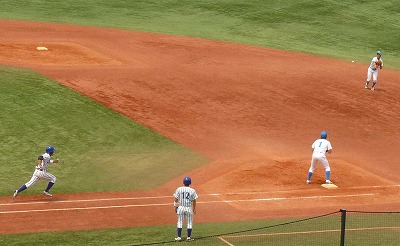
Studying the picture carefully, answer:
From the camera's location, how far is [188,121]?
1388 inches

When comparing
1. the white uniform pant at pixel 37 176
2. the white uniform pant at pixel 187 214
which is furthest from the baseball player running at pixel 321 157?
the white uniform pant at pixel 37 176

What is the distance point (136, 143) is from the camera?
3259 centimetres

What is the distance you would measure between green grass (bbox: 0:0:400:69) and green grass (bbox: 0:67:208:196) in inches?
648

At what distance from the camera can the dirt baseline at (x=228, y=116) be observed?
86.8 feet

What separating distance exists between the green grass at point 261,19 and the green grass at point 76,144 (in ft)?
54.0

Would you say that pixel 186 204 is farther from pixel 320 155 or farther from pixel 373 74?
pixel 373 74

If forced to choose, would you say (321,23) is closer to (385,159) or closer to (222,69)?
(222,69)

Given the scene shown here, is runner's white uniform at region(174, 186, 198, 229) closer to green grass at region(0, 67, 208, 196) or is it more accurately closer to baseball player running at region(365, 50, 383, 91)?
green grass at region(0, 67, 208, 196)

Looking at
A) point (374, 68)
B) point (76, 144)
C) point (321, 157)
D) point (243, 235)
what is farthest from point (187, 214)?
point (374, 68)

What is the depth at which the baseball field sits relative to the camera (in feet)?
83.1

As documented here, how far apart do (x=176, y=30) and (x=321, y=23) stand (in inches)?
425

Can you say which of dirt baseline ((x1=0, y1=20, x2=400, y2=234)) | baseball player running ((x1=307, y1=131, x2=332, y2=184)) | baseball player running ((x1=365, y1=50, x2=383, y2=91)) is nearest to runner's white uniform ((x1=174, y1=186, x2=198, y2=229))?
dirt baseline ((x1=0, y1=20, x2=400, y2=234))

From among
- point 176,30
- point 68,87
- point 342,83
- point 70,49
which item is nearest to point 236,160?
point 68,87

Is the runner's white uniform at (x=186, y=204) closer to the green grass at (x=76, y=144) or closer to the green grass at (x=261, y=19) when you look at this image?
the green grass at (x=76, y=144)
